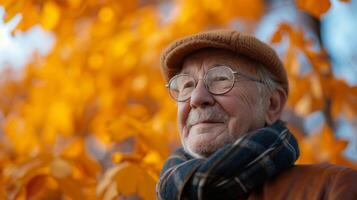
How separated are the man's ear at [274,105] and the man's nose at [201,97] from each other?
20cm

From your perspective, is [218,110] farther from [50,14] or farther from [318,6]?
[50,14]

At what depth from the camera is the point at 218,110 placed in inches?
62.4

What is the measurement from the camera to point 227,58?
164 centimetres

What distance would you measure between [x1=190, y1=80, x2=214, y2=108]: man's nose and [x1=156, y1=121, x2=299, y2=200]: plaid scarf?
17 cm

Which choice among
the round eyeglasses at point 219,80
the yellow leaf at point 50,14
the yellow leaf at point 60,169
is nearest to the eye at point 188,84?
the round eyeglasses at point 219,80

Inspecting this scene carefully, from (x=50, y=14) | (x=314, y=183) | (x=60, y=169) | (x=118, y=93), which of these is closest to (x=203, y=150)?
(x=314, y=183)

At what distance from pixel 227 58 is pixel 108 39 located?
187 centimetres

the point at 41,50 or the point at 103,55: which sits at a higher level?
the point at 41,50

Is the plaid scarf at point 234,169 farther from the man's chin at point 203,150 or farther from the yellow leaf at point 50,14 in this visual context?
the yellow leaf at point 50,14

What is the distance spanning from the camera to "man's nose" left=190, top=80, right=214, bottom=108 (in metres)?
1.58

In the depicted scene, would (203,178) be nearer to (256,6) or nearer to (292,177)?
(292,177)

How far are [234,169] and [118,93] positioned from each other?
6.89ft

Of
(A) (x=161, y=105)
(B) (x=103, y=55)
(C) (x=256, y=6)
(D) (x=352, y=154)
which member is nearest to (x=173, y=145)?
(A) (x=161, y=105)

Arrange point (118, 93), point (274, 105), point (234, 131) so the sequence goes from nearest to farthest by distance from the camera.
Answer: point (234, 131) < point (274, 105) < point (118, 93)
